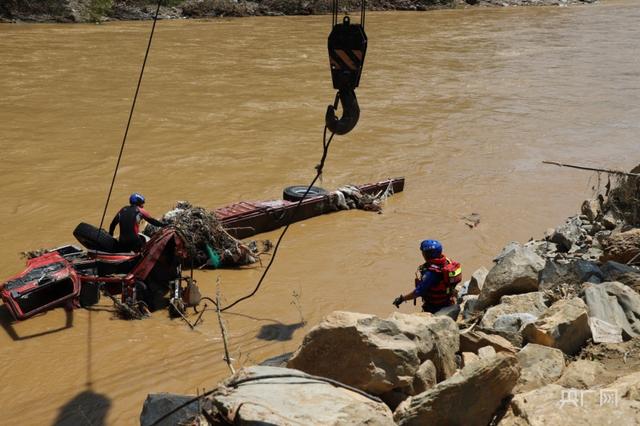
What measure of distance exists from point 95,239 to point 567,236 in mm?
6094

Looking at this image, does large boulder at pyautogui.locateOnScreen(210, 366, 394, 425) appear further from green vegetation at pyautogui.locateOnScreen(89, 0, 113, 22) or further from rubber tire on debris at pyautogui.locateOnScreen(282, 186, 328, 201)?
green vegetation at pyautogui.locateOnScreen(89, 0, 113, 22)

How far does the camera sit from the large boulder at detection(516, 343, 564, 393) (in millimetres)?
4477

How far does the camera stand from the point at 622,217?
8797mm

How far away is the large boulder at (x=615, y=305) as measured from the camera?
5320mm

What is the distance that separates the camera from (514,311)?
19.4ft

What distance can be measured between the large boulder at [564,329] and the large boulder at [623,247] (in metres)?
1.92

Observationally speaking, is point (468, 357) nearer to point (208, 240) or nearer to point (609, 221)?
point (609, 221)

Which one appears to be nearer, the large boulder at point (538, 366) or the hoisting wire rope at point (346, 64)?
the large boulder at point (538, 366)

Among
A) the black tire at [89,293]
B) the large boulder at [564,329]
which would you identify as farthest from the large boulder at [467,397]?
the black tire at [89,293]

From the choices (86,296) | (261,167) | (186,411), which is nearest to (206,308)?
(86,296)

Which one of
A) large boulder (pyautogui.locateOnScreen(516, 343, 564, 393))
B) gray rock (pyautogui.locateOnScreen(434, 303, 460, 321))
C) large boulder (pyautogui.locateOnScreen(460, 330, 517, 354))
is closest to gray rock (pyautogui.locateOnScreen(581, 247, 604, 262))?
gray rock (pyautogui.locateOnScreen(434, 303, 460, 321))

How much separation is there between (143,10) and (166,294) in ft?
98.5

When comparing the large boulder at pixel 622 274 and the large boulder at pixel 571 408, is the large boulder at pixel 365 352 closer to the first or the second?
the large boulder at pixel 571 408

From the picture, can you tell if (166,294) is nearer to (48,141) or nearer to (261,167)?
(261,167)
